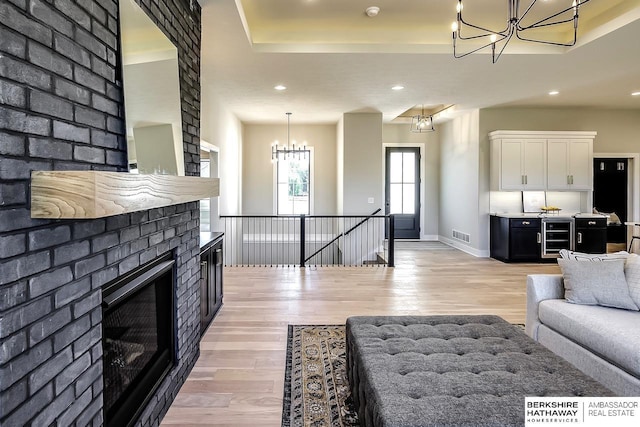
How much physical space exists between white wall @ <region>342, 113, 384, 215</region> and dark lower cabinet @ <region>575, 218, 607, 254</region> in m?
3.59

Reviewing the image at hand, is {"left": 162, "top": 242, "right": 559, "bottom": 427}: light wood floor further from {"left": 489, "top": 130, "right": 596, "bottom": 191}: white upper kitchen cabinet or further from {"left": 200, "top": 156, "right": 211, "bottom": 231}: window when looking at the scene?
{"left": 489, "top": 130, "right": 596, "bottom": 191}: white upper kitchen cabinet

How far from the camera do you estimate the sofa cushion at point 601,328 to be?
2152mm

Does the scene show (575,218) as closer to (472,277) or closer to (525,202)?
(525,202)

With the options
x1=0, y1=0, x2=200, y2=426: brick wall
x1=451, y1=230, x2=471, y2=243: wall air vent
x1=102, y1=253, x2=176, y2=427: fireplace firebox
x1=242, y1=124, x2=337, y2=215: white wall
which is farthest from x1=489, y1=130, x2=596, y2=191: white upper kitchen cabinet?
x1=0, y1=0, x2=200, y2=426: brick wall

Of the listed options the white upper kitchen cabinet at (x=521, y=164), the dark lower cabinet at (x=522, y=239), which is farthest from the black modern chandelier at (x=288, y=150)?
the dark lower cabinet at (x=522, y=239)

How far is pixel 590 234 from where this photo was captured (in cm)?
679

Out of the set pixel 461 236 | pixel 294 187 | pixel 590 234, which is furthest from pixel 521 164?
pixel 294 187

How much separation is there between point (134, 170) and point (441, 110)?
7.45 meters

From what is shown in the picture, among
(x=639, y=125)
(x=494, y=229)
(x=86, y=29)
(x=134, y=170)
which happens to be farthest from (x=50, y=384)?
(x=639, y=125)

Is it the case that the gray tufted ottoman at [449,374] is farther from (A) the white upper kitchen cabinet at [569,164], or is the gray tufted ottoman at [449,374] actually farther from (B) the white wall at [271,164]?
(B) the white wall at [271,164]

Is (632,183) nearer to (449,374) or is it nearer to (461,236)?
(461,236)

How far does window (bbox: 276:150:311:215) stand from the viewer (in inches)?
373

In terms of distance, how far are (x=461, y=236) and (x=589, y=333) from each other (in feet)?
19.7

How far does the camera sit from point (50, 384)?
1.22 meters
